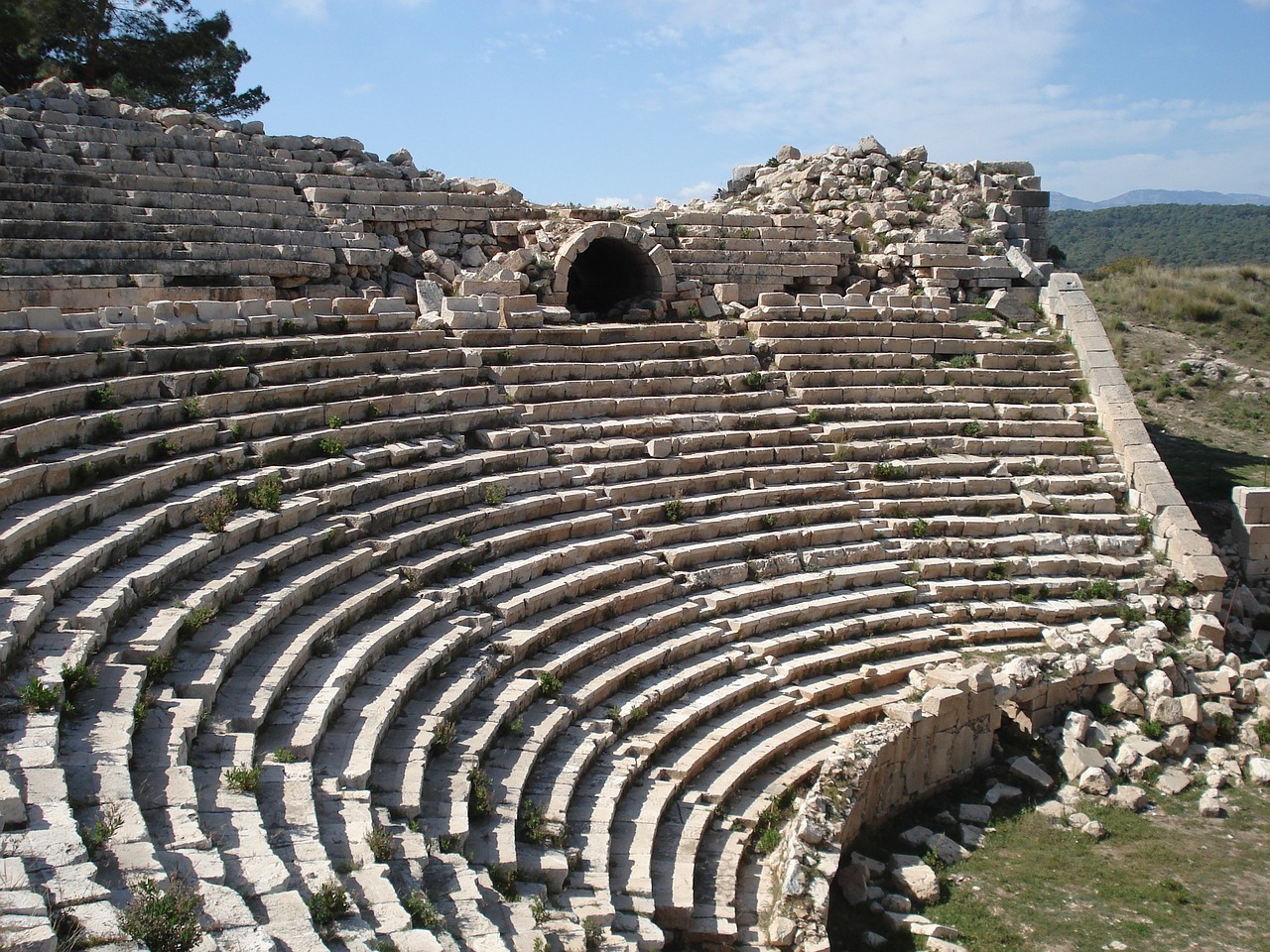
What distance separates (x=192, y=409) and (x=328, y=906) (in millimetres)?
6349

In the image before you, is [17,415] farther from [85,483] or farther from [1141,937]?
[1141,937]

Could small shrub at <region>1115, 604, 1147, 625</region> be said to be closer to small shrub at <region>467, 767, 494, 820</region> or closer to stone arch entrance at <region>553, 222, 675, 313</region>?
stone arch entrance at <region>553, 222, 675, 313</region>

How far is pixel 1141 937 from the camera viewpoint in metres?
9.29

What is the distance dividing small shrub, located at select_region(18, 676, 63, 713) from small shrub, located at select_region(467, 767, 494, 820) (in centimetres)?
281

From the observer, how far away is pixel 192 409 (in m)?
10.5

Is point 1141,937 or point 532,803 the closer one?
point 532,803

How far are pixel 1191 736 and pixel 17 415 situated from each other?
12425 millimetres

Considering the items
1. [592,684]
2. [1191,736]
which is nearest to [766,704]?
[592,684]

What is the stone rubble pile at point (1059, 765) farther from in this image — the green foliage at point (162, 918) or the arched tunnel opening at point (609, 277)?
the arched tunnel opening at point (609, 277)

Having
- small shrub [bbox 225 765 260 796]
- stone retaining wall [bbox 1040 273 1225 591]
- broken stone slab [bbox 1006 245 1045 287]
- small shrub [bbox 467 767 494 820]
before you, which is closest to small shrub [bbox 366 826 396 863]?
small shrub [bbox 225 765 260 796]

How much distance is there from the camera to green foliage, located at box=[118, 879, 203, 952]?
446 cm

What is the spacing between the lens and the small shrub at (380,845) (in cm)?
639

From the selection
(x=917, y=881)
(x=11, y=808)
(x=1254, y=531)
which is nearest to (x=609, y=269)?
(x=1254, y=531)

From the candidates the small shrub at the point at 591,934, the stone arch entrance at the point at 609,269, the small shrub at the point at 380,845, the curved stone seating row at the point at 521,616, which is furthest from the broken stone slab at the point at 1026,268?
the small shrub at the point at 380,845
